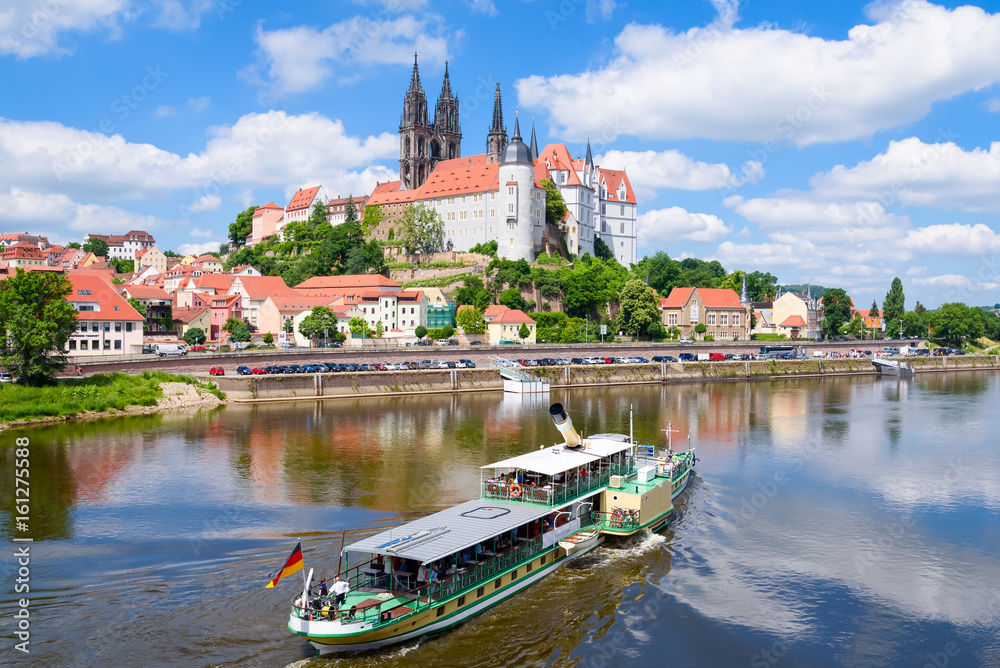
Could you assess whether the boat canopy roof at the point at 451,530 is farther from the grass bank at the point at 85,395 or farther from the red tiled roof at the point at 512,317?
the red tiled roof at the point at 512,317

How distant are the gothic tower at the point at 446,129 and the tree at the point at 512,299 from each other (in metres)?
61.7

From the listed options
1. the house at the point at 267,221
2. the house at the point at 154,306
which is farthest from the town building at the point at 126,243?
the house at the point at 154,306

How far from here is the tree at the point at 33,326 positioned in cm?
4794

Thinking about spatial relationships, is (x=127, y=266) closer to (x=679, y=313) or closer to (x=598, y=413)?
(x=679, y=313)

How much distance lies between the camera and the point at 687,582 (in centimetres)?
2297

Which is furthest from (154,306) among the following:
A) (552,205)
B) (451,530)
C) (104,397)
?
(451,530)

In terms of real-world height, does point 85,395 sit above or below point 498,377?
above

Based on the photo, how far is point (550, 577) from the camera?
2311cm

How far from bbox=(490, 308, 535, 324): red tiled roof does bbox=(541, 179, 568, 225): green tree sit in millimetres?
30090

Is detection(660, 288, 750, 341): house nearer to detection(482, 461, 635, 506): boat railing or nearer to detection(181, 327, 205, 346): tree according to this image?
detection(181, 327, 205, 346): tree

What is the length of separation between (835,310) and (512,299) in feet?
223

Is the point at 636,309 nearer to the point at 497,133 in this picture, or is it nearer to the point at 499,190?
the point at 499,190

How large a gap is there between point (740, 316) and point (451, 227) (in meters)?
50.7

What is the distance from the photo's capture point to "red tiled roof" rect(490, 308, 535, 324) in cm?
9512
